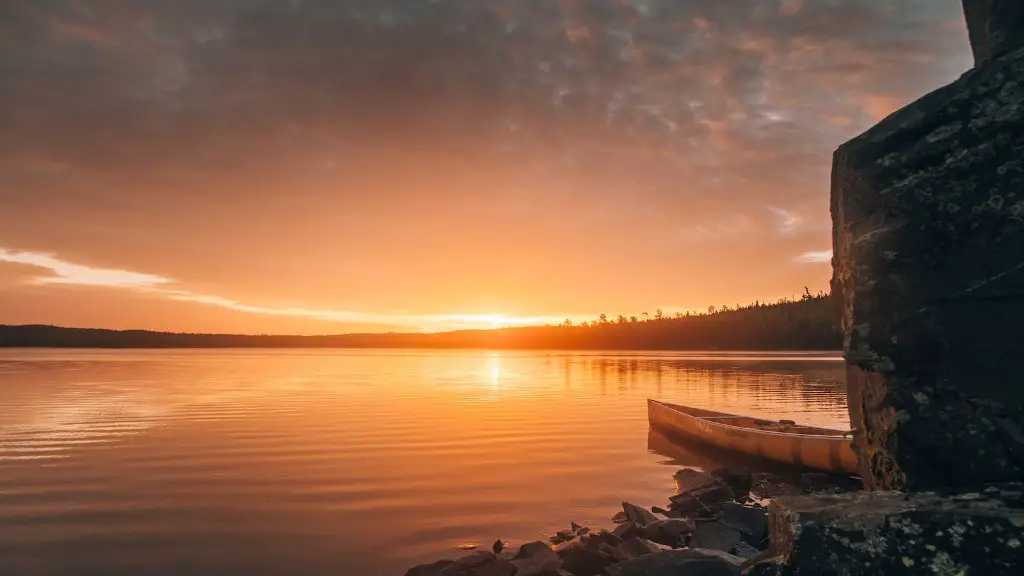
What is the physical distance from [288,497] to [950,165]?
14.6 meters

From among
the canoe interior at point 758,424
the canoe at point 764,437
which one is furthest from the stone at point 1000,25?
the canoe interior at point 758,424

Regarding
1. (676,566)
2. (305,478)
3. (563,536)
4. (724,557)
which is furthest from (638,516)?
(305,478)

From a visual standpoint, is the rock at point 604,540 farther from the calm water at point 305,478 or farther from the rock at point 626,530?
the calm water at point 305,478

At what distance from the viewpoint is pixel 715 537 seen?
10.3m

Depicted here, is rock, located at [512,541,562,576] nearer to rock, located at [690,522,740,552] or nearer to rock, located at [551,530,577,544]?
rock, located at [551,530,577,544]

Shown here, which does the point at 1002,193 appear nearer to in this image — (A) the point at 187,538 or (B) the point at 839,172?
(B) the point at 839,172

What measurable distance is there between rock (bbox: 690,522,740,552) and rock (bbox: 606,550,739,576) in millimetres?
1919

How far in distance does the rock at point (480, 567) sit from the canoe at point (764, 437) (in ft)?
27.3

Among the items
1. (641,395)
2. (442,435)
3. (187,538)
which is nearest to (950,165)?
(187,538)

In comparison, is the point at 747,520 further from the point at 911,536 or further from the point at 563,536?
the point at 911,536

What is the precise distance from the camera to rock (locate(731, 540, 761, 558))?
32.1ft

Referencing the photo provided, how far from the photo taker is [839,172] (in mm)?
5250

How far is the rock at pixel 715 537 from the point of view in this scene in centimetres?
1005

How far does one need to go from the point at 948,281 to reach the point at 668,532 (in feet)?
26.3
